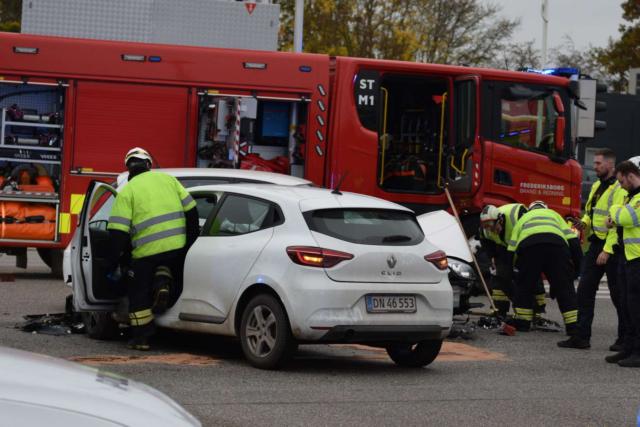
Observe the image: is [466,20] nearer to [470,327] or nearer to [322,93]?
[322,93]

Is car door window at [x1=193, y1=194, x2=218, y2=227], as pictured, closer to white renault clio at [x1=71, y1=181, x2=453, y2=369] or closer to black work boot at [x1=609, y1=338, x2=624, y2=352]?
white renault clio at [x1=71, y1=181, x2=453, y2=369]

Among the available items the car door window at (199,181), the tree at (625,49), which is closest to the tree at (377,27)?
the tree at (625,49)

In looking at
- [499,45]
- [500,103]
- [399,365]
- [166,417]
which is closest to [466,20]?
[499,45]

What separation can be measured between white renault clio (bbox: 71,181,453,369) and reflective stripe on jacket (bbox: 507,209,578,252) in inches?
109

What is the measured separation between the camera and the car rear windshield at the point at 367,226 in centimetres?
758

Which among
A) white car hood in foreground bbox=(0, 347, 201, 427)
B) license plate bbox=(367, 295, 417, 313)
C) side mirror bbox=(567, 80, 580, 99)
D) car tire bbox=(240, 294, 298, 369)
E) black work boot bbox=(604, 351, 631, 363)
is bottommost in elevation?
black work boot bbox=(604, 351, 631, 363)

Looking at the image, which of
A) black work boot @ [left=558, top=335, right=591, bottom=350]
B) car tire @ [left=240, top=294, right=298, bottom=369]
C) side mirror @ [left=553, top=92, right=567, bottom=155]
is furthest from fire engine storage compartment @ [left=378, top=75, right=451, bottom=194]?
car tire @ [left=240, top=294, right=298, bottom=369]

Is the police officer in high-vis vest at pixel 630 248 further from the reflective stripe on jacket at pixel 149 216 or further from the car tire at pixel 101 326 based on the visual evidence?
the car tire at pixel 101 326

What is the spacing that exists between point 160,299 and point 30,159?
5895 mm

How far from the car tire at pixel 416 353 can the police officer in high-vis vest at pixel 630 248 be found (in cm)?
186

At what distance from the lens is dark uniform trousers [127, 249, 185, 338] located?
825 cm

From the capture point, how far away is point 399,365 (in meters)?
8.43

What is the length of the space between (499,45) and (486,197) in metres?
27.5

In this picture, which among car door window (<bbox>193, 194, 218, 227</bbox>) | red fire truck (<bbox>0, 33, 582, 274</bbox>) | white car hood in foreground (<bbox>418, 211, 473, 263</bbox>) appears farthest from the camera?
red fire truck (<bbox>0, 33, 582, 274</bbox>)
